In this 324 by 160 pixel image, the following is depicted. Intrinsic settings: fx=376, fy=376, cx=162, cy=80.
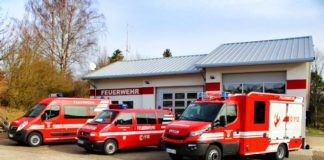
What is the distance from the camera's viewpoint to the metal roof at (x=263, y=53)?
60.4ft

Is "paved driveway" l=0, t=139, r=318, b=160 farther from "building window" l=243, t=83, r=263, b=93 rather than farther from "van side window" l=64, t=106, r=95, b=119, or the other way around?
"building window" l=243, t=83, r=263, b=93

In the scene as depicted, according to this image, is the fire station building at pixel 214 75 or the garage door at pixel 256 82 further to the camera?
the garage door at pixel 256 82

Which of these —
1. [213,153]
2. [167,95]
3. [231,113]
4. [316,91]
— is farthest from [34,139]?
[316,91]

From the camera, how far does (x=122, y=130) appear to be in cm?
1446

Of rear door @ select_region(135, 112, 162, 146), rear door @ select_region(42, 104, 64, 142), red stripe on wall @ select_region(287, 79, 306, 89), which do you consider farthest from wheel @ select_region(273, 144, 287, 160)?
rear door @ select_region(42, 104, 64, 142)

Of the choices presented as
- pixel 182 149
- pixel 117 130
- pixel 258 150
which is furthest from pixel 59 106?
pixel 258 150

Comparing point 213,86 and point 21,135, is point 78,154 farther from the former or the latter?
point 213,86

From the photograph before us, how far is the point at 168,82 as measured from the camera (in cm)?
2297

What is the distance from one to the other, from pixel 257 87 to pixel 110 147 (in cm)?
905

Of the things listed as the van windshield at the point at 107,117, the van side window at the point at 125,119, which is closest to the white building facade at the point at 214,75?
the van side window at the point at 125,119

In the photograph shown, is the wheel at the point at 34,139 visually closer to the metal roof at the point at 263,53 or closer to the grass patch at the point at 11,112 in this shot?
the metal roof at the point at 263,53

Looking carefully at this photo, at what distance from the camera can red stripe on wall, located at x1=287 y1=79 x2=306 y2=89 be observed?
18.0 meters

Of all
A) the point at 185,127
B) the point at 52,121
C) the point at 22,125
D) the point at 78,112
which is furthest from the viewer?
the point at 78,112

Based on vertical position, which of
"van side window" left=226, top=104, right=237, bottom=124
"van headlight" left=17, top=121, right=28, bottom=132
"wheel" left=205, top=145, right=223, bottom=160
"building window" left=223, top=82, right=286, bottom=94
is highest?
"building window" left=223, top=82, right=286, bottom=94
